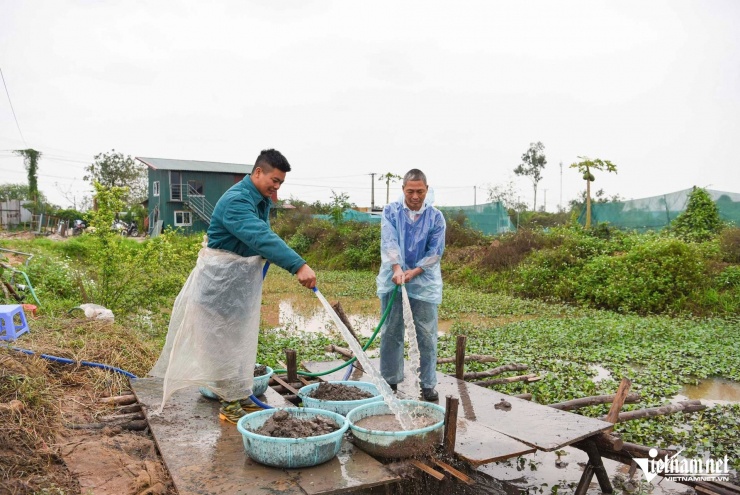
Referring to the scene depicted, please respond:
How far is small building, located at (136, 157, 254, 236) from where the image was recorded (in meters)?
29.1

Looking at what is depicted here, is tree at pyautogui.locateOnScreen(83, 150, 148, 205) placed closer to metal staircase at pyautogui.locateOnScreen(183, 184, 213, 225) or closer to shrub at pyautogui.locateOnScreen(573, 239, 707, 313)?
metal staircase at pyautogui.locateOnScreen(183, 184, 213, 225)

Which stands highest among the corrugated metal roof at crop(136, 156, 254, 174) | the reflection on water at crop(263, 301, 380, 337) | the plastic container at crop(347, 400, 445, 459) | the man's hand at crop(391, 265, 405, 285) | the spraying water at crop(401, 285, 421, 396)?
the corrugated metal roof at crop(136, 156, 254, 174)

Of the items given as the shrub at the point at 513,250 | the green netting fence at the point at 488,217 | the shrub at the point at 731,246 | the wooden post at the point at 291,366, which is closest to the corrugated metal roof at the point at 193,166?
the green netting fence at the point at 488,217

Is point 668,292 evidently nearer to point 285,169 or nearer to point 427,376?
point 427,376

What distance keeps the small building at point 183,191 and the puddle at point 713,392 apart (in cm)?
2549

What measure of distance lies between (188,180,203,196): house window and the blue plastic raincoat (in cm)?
2690

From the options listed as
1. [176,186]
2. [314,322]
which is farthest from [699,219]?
[176,186]

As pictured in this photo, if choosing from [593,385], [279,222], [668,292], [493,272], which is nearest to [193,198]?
[279,222]

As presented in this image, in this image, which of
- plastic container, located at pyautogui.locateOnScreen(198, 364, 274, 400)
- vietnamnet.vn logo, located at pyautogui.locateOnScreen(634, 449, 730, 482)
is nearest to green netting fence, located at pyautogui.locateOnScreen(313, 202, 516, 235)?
vietnamnet.vn logo, located at pyautogui.locateOnScreen(634, 449, 730, 482)

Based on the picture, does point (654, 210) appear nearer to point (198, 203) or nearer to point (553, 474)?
point (553, 474)

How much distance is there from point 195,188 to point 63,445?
27.8m

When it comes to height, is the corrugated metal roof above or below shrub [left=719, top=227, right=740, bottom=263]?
above

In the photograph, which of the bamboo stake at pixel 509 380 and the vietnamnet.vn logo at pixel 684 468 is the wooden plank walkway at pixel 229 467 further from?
the bamboo stake at pixel 509 380

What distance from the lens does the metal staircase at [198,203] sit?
1155 inches
